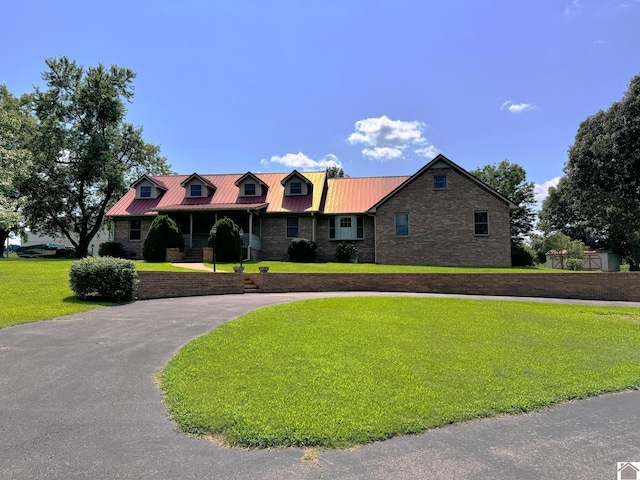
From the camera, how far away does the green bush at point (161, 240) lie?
24.8 metres

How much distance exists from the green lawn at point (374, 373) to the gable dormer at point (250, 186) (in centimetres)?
2046

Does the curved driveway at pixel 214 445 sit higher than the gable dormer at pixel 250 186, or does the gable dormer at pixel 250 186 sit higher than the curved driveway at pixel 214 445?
the gable dormer at pixel 250 186

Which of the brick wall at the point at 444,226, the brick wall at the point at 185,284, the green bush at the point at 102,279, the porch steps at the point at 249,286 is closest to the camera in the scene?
the green bush at the point at 102,279

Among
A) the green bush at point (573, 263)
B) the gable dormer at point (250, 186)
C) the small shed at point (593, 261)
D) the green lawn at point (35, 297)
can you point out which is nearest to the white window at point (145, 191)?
the gable dormer at point (250, 186)

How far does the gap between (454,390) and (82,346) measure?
6252 millimetres

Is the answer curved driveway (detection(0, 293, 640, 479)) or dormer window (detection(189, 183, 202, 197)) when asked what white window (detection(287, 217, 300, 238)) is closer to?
dormer window (detection(189, 183, 202, 197))

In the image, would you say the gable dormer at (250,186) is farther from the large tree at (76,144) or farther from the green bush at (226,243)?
the large tree at (76,144)

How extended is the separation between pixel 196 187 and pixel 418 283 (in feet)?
61.9

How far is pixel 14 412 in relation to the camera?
13.8ft

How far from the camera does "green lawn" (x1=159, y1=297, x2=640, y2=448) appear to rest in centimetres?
386

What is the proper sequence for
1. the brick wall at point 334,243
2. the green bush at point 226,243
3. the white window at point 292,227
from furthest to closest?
the white window at point 292,227, the brick wall at point 334,243, the green bush at point 226,243

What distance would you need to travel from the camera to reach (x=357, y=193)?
3072 centimetres

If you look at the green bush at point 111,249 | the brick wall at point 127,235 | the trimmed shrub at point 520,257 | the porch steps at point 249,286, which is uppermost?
the brick wall at point 127,235

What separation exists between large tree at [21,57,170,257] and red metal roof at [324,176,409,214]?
19.3m
